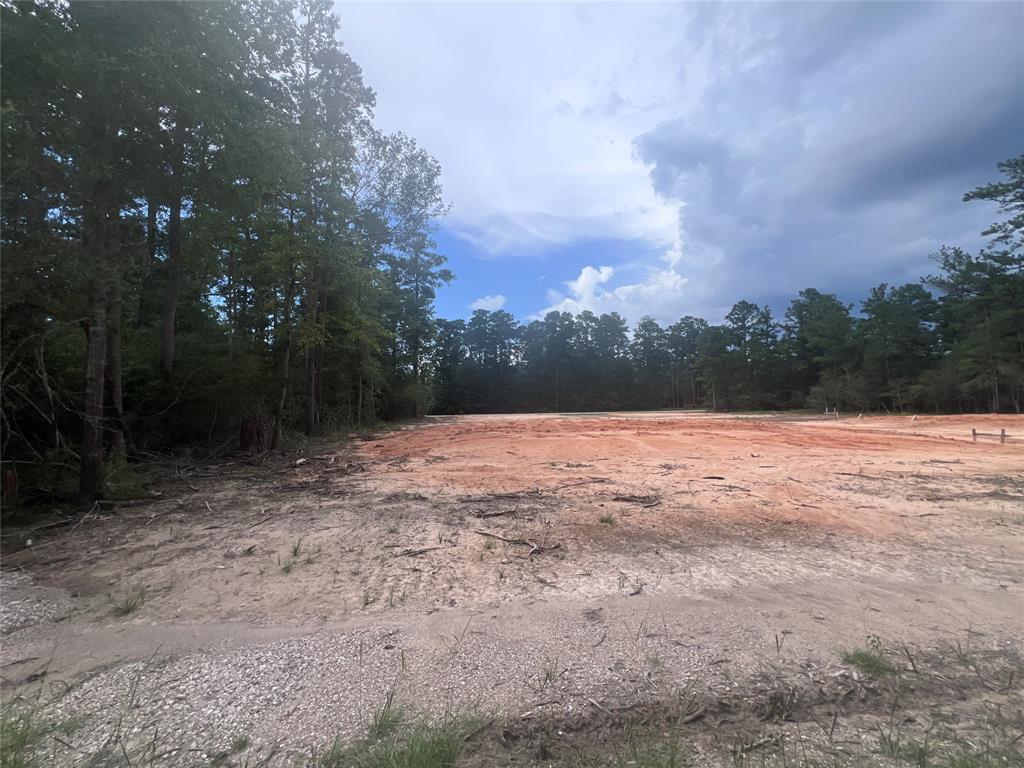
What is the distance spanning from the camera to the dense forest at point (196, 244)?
20.2 ft

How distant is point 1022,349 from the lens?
108 ft

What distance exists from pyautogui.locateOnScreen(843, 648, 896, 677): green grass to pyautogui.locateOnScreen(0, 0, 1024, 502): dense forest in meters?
9.20

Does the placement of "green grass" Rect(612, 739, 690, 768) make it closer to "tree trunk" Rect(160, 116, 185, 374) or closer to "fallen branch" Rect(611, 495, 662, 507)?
"fallen branch" Rect(611, 495, 662, 507)

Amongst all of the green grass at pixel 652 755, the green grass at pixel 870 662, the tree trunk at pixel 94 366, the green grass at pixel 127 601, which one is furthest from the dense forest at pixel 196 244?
the green grass at pixel 870 662

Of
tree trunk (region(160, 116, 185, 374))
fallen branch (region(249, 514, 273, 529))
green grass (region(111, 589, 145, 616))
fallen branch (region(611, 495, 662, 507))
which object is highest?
tree trunk (region(160, 116, 185, 374))

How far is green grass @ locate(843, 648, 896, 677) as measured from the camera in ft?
9.88

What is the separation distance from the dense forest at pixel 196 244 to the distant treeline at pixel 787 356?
44cm

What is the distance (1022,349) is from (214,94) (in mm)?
46904

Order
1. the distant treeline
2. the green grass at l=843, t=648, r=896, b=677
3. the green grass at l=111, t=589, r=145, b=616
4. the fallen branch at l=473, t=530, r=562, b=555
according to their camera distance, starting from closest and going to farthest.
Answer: the green grass at l=843, t=648, r=896, b=677 < the green grass at l=111, t=589, r=145, b=616 < the fallen branch at l=473, t=530, r=562, b=555 < the distant treeline

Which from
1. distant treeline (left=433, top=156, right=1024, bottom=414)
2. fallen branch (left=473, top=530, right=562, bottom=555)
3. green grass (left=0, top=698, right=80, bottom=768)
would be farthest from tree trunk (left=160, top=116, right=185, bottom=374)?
distant treeline (left=433, top=156, right=1024, bottom=414)

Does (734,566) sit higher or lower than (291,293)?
lower

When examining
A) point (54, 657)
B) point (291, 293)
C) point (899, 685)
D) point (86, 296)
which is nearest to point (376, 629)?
point (54, 657)

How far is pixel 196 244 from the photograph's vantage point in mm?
10734

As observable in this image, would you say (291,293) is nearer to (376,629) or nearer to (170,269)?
(170,269)
